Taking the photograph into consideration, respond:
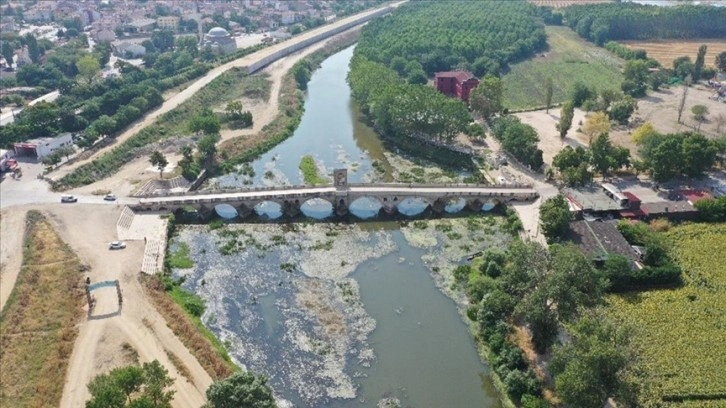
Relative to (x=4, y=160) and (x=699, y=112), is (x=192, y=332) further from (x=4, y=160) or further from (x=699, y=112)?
(x=699, y=112)

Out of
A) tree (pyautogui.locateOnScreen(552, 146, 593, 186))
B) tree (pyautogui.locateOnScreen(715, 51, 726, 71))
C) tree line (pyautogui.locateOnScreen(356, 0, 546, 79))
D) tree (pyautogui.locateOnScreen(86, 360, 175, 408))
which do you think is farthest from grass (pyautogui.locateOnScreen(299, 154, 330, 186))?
tree (pyautogui.locateOnScreen(715, 51, 726, 71))

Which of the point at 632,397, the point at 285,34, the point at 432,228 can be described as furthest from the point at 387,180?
the point at 285,34

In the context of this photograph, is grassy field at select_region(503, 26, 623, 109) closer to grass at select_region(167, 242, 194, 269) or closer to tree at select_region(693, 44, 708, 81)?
tree at select_region(693, 44, 708, 81)

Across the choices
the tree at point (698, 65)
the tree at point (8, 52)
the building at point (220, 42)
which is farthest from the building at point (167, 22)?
the tree at point (698, 65)

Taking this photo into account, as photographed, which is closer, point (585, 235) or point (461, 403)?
point (461, 403)

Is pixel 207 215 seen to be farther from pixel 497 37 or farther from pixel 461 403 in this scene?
pixel 497 37

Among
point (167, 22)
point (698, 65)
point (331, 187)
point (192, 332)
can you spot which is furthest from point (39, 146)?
point (698, 65)

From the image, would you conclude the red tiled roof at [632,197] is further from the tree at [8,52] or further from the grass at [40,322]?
the tree at [8,52]
